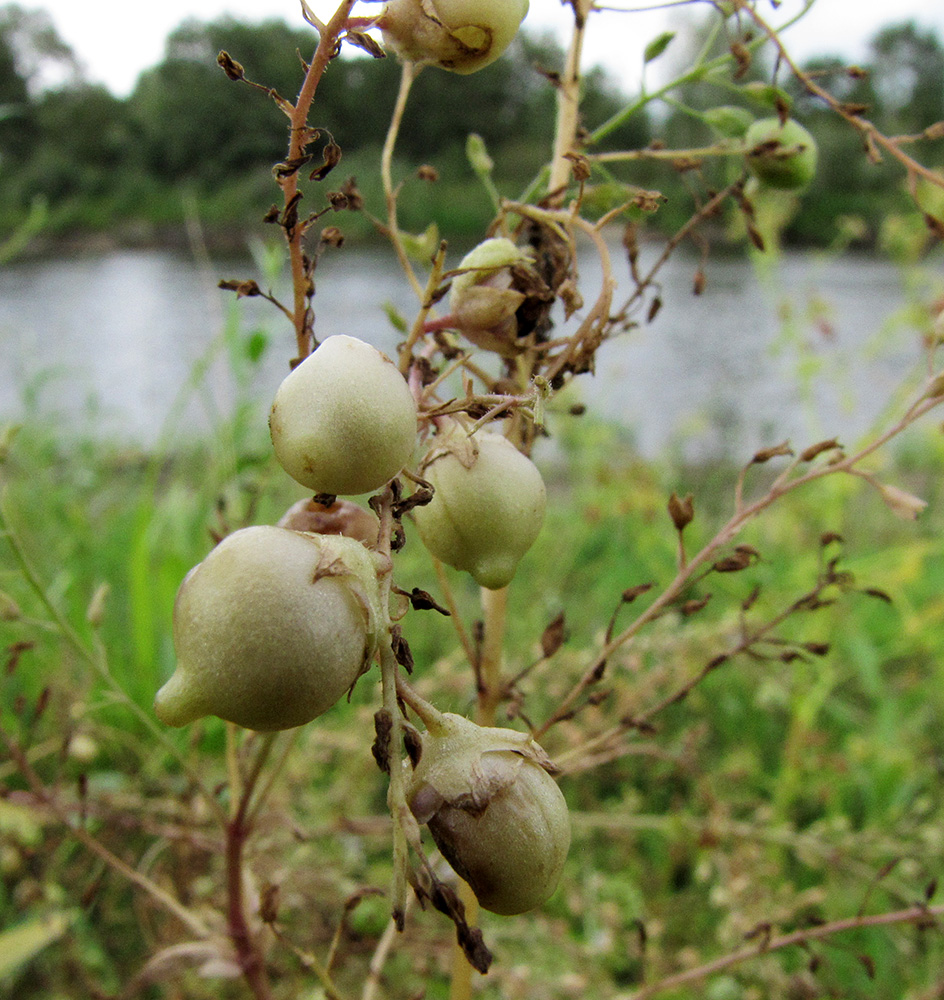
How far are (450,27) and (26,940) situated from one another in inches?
33.6

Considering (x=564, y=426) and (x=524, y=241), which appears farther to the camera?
Answer: (x=564, y=426)

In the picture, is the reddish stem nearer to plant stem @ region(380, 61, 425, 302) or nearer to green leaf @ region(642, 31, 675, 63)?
plant stem @ region(380, 61, 425, 302)

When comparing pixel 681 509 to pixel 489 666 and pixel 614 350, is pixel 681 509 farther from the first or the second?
pixel 614 350

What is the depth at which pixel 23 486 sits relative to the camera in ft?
6.27

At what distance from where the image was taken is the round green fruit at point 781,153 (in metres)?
0.46

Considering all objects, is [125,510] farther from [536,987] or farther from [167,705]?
[167,705]

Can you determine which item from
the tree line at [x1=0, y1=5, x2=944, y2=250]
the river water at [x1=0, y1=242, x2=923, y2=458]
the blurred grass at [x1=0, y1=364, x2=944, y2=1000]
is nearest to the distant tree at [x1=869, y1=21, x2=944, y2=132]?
the tree line at [x1=0, y1=5, x2=944, y2=250]

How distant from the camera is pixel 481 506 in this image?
0.99 ft

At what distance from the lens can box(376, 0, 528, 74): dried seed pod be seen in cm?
28

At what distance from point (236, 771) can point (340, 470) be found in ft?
0.91

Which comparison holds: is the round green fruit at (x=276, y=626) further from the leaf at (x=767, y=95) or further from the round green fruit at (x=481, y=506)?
the leaf at (x=767, y=95)

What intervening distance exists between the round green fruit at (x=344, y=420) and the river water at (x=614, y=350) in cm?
79

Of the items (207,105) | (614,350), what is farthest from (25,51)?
(614,350)

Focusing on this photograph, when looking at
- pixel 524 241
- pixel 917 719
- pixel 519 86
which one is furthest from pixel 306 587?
pixel 519 86
